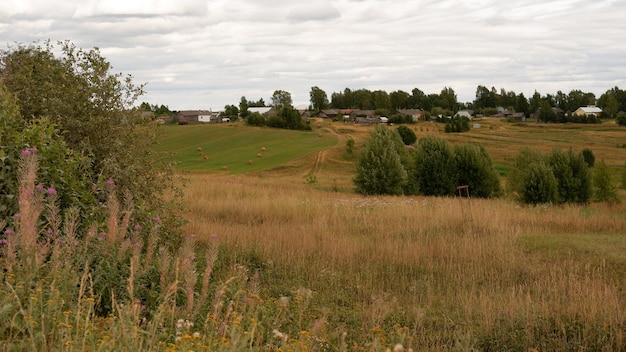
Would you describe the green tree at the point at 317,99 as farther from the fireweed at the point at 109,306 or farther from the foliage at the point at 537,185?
the fireweed at the point at 109,306

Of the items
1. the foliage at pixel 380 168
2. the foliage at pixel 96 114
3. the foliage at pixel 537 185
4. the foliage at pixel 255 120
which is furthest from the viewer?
the foliage at pixel 255 120

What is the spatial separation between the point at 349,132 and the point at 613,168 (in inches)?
1546

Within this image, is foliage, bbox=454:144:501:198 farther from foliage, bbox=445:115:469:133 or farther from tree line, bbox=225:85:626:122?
tree line, bbox=225:85:626:122

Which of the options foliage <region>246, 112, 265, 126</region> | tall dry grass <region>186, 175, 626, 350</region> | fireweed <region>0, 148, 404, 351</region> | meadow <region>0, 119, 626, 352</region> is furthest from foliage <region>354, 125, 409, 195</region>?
foliage <region>246, 112, 265, 126</region>

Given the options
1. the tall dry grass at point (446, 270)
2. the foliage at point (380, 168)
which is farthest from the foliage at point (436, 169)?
the tall dry grass at point (446, 270)

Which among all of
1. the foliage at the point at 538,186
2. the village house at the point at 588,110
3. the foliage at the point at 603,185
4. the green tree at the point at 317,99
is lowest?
the foliage at the point at 603,185

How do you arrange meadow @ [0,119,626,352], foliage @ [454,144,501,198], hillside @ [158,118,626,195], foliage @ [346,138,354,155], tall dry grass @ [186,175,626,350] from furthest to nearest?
foliage @ [346,138,354,155] → hillside @ [158,118,626,195] → foliage @ [454,144,501,198] → tall dry grass @ [186,175,626,350] → meadow @ [0,119,626,352]

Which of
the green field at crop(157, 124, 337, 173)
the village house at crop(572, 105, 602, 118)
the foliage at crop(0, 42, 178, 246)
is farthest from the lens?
the village house at crop(572, 105, 602, 118)

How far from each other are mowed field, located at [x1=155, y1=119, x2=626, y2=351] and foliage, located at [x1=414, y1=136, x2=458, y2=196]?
677 inches

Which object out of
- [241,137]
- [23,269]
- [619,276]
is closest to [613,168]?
[241,137]

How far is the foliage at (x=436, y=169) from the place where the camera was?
1540 inches

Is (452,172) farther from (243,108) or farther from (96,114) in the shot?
(243,108)

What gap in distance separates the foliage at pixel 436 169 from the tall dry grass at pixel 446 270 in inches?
780

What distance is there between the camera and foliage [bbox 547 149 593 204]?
34188 mm
